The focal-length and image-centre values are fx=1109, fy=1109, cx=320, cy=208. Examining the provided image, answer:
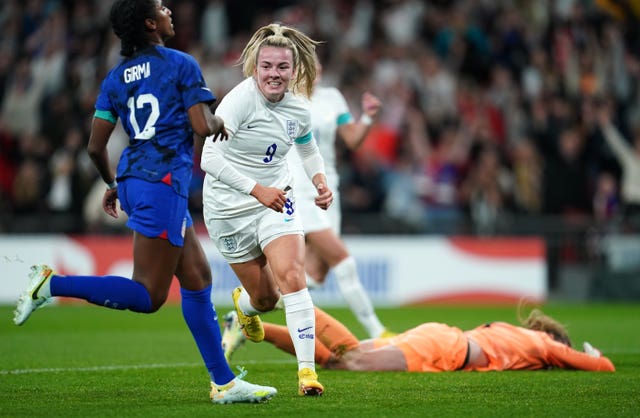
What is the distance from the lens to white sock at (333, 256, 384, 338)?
1048 cm

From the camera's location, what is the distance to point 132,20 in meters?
6.41

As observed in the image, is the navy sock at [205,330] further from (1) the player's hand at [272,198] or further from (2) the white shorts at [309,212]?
(2) the white shorts at [309,212]

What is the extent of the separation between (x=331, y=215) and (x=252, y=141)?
3.49 meters

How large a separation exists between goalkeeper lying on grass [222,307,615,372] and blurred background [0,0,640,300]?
8949mm

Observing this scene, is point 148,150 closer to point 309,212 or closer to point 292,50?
point 292,50

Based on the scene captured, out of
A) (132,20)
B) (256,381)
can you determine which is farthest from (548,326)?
(132,20)

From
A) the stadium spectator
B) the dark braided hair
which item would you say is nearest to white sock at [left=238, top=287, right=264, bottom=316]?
the dark braided hair

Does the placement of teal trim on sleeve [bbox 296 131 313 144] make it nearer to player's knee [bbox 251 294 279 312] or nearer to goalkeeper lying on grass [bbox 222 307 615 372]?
player's knee [bbox 251 294 279 312]

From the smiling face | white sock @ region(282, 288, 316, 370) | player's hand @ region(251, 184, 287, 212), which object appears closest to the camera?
player's hand @ region(251, 184, 287, 212)

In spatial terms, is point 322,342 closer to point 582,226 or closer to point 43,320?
point 43,320

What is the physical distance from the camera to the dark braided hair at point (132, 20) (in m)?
6.40

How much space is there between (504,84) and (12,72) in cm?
875

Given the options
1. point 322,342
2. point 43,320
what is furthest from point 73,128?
point 322,342

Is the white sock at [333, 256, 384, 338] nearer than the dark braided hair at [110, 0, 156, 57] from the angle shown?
No
